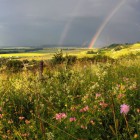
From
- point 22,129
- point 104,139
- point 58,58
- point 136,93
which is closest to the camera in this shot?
point 104,139

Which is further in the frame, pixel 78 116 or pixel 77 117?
pixel 78 116

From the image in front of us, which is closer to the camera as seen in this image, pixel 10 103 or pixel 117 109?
pixel 117 109

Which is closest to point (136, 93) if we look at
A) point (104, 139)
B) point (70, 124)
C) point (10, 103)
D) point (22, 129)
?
point (104, 139)

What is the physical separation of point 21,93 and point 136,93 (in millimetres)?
2621

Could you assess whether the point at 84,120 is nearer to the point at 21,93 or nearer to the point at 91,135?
the point at 91,135

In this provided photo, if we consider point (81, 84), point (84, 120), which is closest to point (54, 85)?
point (81, 84)

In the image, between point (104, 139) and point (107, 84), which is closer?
point (104, 139)

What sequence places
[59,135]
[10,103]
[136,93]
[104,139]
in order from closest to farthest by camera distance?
1. [59,135]
2. [104,139]
3. [136,93]
4. [10,103]

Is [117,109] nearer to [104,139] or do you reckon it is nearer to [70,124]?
[104,139]

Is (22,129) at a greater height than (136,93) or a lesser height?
lesser

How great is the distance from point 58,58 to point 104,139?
13729 millimetres

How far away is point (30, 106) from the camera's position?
571 centimetres

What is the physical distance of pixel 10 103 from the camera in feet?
17.6

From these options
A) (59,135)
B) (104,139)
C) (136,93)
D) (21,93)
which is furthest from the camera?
(21,93)
